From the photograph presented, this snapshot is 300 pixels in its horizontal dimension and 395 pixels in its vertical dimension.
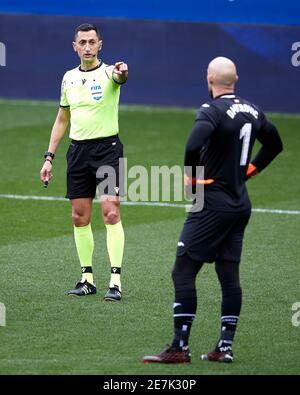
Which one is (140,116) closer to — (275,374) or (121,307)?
(121,307)

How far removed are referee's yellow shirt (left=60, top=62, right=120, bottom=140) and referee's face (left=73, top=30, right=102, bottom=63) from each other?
158 millimetres

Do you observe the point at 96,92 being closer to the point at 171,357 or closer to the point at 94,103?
the point at 94,103

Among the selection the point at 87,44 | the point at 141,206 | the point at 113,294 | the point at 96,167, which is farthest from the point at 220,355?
→ the point at 141,206

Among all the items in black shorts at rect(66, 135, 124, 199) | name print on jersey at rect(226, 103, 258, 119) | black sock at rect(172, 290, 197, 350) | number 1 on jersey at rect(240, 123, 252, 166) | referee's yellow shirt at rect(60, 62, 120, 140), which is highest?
referee's yellow shirt at rect(60, 62, 120, 140)

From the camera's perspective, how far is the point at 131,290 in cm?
920

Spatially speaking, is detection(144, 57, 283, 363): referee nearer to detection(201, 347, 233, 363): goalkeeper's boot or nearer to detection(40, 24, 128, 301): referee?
detection(201, 347, 233, 363): goalkeeper's boot

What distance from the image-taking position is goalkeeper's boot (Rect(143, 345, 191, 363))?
22.7 ft

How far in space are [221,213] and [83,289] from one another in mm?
2428

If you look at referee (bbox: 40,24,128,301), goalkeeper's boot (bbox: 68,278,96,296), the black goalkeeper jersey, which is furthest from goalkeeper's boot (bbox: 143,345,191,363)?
goalkeeper's boot (bbox: 68,278,96,296)

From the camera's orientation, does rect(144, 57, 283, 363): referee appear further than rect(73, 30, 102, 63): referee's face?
No

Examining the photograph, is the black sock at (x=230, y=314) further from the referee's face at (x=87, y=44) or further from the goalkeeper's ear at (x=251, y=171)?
the referee's face at (x=87, y=44)

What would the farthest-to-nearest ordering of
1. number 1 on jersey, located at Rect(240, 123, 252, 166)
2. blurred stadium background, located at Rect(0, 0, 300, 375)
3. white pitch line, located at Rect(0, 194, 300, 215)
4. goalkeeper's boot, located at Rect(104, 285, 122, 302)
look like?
white pitch line, located at Rect(0, 194, 300, 215) → goalkeeper's boot, located at Rect(104, 285, 122, 302) → blurred stadium background, located at Rect(0, 0, 300, 375) → number 1 on jersey, located at Rect(240, 123, 252, 166)

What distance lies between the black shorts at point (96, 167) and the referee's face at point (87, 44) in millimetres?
744

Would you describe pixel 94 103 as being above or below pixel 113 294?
above
